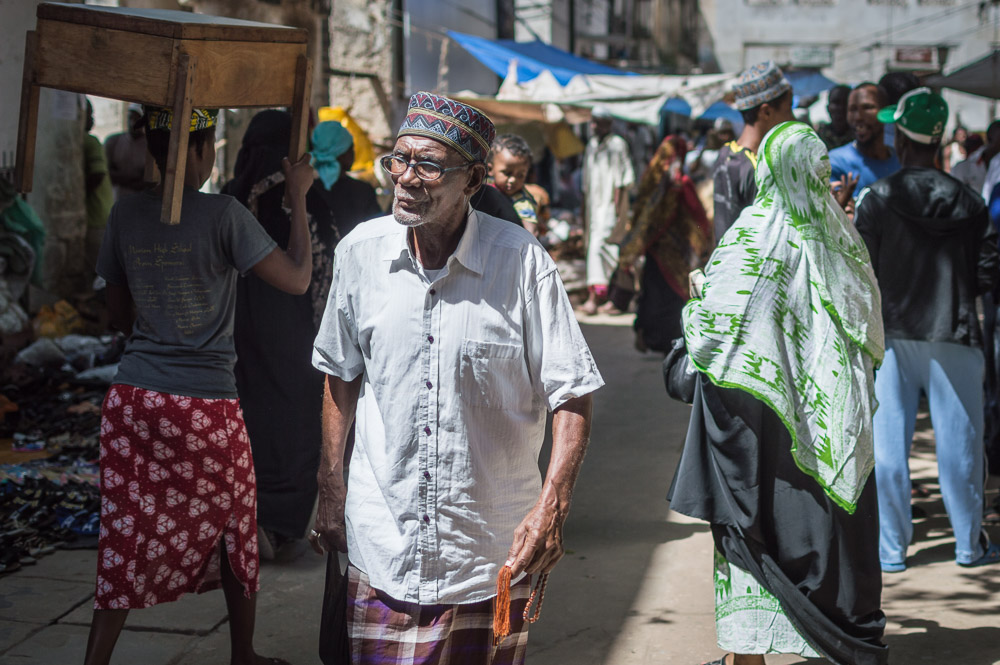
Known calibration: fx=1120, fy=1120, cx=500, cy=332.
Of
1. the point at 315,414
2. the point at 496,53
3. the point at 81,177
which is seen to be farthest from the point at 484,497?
the point at 496,53

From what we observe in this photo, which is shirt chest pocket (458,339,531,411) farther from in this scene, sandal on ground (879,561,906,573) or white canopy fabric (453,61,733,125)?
white canopy fabric (453,61,733,125)

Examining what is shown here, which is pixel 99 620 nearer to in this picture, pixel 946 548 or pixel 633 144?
pixel 946 548

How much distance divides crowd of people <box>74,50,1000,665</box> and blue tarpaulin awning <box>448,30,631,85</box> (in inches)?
409

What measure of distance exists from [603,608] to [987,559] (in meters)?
1.76

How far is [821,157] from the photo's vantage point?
3.53 m

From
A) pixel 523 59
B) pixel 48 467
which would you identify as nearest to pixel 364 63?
pixel 523 59

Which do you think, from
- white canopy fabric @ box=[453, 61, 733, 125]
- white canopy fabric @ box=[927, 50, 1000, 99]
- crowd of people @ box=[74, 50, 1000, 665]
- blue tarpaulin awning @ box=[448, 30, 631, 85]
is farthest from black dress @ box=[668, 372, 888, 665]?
blue tarpaulin awning @ box=[448, 30, 631, 85]

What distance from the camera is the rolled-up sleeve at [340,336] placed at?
2684 mm

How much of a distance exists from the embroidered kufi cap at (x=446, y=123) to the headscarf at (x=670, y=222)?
5555 mm

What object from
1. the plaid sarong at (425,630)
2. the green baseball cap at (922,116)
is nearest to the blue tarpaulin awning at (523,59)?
the green baseball cap at (922,116)

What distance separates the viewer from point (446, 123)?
253 centimetres

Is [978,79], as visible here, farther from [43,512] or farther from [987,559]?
[43,512]

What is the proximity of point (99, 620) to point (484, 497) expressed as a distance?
143 centimetres

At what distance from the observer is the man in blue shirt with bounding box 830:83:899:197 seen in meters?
5.66
